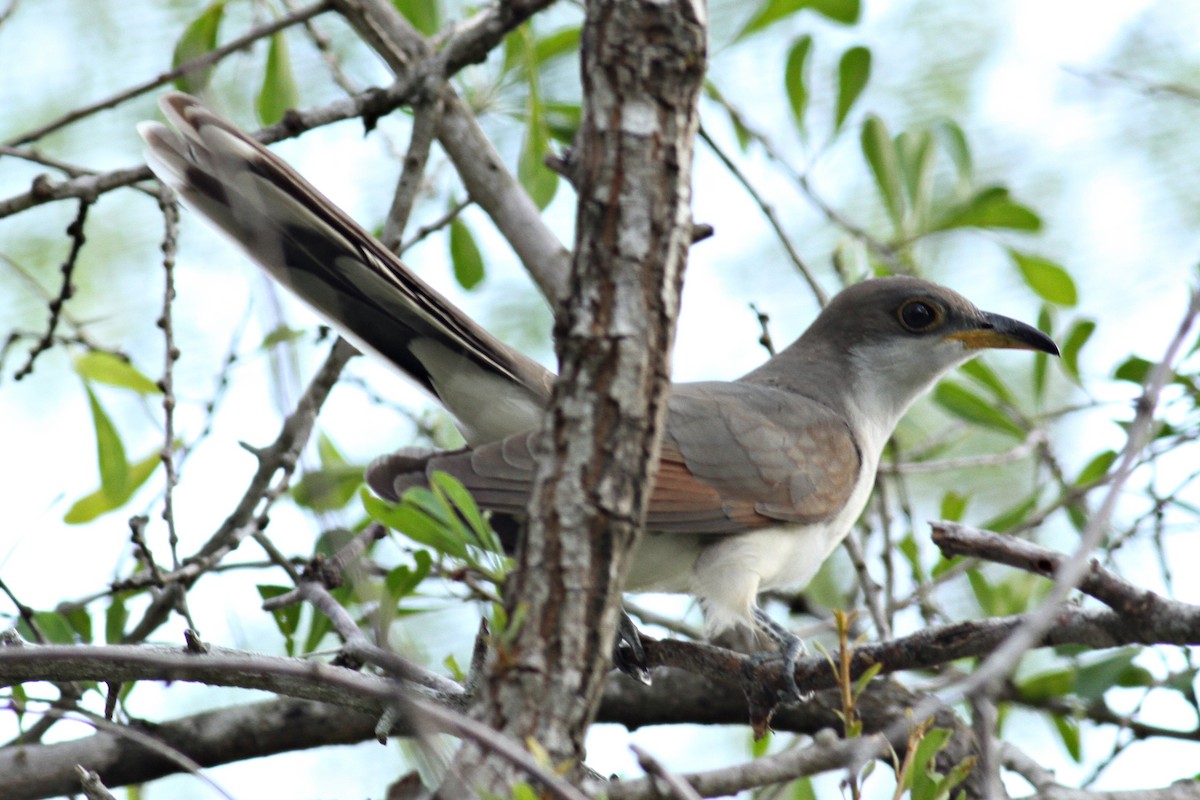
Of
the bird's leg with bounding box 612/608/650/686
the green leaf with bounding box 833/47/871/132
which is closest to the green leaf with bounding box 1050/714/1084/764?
the bird's leg with bounding box 612/608/650/686

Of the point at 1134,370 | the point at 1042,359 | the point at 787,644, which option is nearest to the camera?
the point at 787,644

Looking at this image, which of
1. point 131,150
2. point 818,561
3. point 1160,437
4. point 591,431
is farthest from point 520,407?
point 131,150

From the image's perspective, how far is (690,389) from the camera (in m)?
4.79

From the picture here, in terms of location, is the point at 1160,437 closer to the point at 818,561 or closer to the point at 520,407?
the point at 818,561

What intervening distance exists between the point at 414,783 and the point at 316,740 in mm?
1441

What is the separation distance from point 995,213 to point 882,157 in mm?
526

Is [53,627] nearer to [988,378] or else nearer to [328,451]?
[328,451]

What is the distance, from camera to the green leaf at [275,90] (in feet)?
16.4

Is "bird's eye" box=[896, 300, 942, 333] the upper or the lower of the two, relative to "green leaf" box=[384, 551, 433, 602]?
upper

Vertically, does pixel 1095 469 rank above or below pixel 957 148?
below

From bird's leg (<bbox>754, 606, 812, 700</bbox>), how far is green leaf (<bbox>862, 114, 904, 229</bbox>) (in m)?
2.11

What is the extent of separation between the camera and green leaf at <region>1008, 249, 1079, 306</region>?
5207mm

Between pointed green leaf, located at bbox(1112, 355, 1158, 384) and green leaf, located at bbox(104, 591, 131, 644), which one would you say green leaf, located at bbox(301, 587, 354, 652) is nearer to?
green leaf, located at bbox(104, 591, 131, 644)

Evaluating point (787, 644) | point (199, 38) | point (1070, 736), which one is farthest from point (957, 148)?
point (199, 38)
